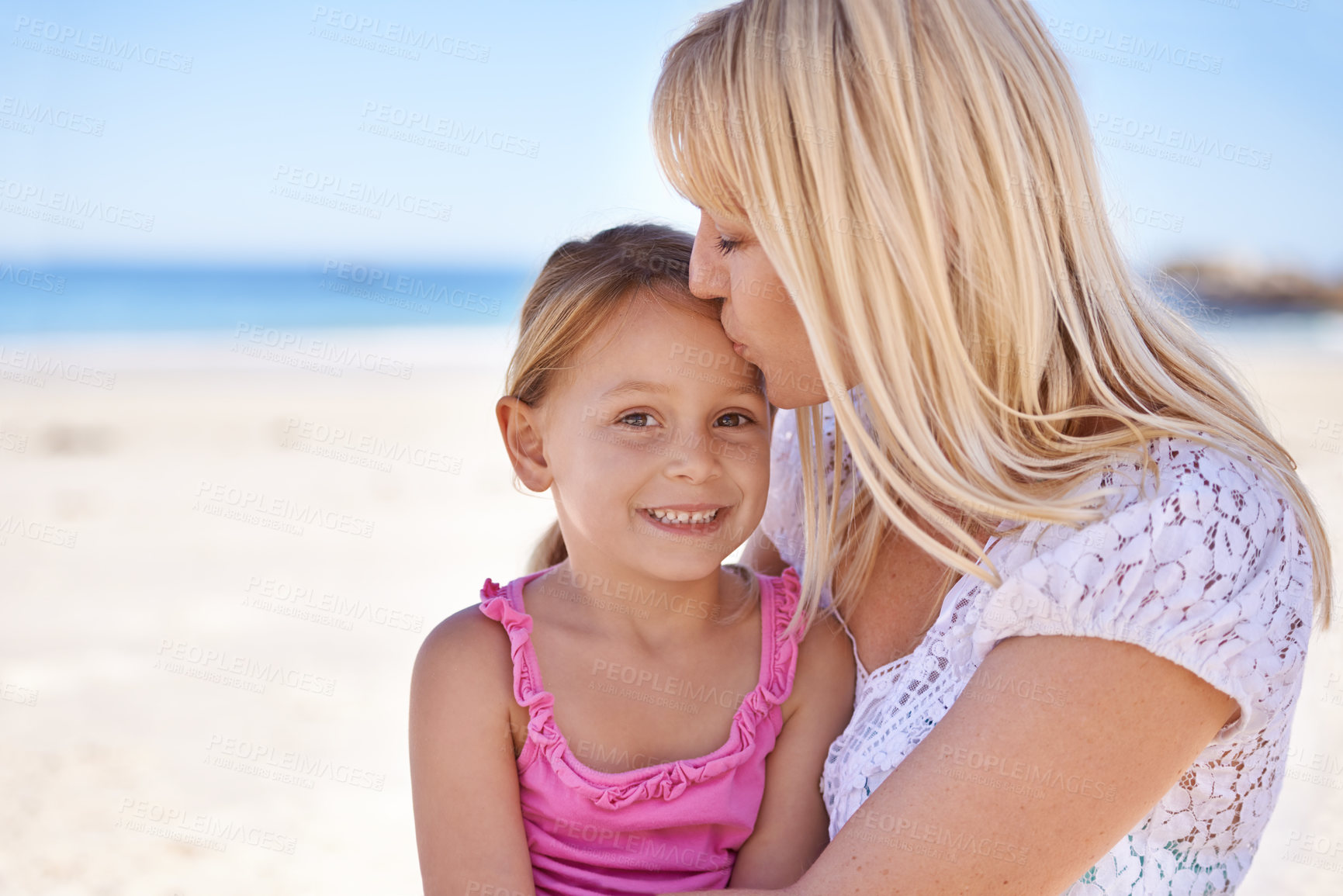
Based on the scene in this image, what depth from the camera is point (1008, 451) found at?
5.49ft

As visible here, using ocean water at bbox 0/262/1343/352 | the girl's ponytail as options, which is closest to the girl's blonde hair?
the girl's ponytail

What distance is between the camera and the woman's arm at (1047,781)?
1454 millimetres

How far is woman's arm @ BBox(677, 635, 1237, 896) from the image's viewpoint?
145 centimetres

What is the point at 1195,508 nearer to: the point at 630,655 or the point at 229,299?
the point at 630,655

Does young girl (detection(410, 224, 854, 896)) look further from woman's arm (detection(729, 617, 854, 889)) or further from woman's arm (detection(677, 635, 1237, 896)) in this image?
woman's arm (detection(677, 635, 1237, 896))

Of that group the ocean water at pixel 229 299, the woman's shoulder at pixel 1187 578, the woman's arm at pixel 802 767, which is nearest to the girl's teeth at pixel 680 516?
the woman's arm at pixel 802 767

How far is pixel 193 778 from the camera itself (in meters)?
4.10

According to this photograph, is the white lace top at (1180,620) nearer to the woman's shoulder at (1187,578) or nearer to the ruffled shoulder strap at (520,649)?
the woman's shoulder at (1187,578)

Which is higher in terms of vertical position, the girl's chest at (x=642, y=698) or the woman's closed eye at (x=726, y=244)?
the woman's closed eye at (x=726, y=244)

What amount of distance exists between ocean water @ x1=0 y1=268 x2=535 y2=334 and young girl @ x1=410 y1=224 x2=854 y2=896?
58.2 feet

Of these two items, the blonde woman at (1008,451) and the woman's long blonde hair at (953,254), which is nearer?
the blonde woman at (1008,451)

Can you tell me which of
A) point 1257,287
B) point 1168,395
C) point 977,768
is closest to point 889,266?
point 1168,395

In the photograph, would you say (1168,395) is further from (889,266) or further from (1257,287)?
(1257,287)

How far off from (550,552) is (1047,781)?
1340 millimetres
